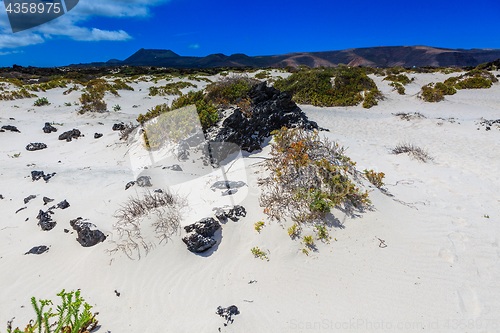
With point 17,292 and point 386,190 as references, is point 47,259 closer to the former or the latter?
point 17,292

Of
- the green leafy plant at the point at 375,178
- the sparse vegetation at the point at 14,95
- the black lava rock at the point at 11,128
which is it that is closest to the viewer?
the green leafy plant at the point at 375,178

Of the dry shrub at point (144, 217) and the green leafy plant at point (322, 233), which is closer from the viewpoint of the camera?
the dry shrub at point (144, 217)

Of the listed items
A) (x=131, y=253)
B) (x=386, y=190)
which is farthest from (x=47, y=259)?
(x=386, y=190)

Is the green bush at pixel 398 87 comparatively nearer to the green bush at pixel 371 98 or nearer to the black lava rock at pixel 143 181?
the green bush at pixel 371 98

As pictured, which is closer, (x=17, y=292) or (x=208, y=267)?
(x=17, y=292)

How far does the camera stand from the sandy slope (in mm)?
2457

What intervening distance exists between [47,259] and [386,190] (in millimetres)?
5920

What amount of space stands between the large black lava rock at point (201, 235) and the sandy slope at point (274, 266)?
135 millimetres

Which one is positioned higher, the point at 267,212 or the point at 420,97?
the point at 420,97

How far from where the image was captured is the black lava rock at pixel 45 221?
11.6ft

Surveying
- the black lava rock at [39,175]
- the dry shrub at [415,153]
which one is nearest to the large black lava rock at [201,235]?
the black lava rock at [39,175]

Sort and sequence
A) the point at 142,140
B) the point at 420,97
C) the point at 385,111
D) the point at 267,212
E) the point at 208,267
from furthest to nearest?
the point at 420,97
the point at 385,111
the point at 142,140
the point at 267,212
the point at 208,267

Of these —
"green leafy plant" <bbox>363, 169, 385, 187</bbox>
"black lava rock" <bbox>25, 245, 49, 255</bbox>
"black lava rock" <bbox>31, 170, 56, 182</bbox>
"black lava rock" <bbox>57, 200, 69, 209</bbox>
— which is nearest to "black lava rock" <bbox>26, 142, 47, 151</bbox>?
"black lava rock" <bbox>31, 170, 56, 182</bbox>

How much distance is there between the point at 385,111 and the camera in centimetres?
1390
